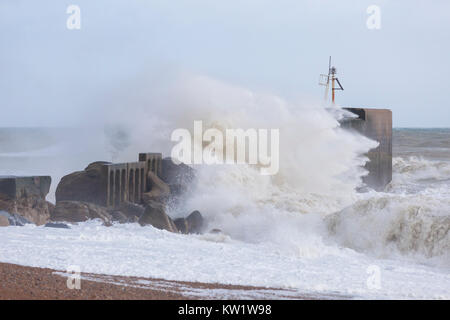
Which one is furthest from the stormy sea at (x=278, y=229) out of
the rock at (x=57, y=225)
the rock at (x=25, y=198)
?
the rock at (x=25, y=198)

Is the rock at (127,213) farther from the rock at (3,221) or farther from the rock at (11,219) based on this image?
the rock at (3,221)

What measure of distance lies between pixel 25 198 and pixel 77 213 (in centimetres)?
91

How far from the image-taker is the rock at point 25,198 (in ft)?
33.8

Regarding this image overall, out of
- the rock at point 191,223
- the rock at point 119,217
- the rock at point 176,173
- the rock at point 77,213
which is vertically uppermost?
the rock at point 176,173

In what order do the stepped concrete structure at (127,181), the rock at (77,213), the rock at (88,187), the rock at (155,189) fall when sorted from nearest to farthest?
the rock at (77,213), the rock at (88,187), the stepped concrete structure at (127,181), the rock at (155,189)

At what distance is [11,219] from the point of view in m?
9.56

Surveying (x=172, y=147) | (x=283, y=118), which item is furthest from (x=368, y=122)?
(x=172, y=147)

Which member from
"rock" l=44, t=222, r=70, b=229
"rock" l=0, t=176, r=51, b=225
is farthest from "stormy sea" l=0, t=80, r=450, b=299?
"rock" l=0, t=176, r=51, b=225

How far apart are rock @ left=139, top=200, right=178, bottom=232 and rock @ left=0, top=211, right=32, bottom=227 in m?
1.89

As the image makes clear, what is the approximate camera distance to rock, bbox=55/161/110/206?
11727 millimetres

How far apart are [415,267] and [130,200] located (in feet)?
19.4

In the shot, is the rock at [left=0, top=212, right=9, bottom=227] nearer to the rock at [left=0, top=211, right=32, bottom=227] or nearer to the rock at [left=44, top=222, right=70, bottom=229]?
the rock at [left=0, top=211, right=32, bottom=227]

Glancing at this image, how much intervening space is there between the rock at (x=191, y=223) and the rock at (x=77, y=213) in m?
1.21

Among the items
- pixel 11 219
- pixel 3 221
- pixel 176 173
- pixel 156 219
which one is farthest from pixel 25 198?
pixel 176 173
